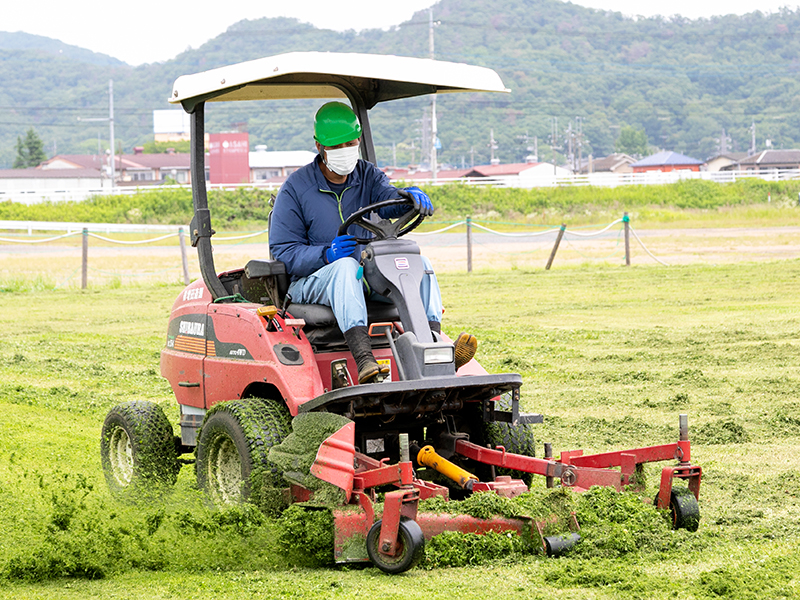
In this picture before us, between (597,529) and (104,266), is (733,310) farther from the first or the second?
(104,266)

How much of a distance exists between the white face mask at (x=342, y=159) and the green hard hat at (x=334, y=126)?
0.04m

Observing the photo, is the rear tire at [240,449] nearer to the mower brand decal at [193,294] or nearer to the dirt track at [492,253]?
the mower brand decal at [193,294]

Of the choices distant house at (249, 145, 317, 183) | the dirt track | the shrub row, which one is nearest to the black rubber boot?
the dirt track

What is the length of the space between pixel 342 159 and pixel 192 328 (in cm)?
130

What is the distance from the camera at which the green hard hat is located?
17.9 feet

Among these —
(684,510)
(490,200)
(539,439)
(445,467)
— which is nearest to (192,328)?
(445,467)

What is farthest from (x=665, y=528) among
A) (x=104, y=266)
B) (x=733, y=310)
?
(x=104, y=266)

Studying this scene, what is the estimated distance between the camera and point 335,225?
5531 millimetres

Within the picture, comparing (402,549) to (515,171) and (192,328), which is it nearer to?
(192,328)

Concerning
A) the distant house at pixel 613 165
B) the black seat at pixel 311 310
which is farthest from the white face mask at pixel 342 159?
the distant house at pixel 613 165

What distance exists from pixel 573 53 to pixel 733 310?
615 ft

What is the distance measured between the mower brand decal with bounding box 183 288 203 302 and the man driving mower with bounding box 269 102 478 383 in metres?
0.73

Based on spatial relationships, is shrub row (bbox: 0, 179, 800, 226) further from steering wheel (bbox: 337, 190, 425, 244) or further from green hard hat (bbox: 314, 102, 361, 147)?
steering wheel (bbox: 337, 190, 425, 244)

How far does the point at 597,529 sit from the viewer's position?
449 centimetres
